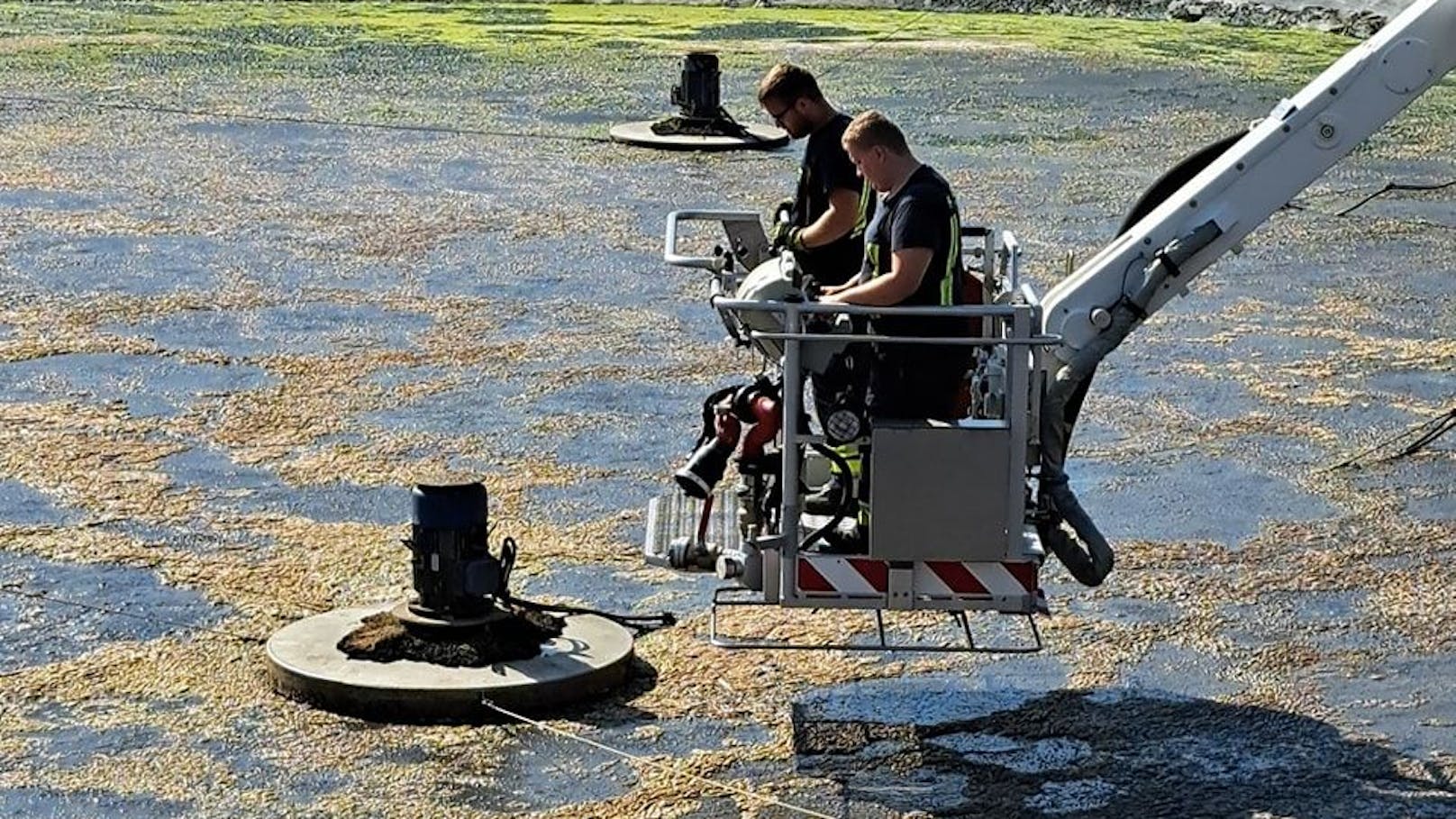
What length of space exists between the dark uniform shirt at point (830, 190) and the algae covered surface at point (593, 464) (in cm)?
142

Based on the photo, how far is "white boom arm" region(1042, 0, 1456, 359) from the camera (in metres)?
8.74

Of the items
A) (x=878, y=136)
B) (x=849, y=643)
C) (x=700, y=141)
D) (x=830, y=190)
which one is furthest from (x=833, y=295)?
(x=700, y=141)

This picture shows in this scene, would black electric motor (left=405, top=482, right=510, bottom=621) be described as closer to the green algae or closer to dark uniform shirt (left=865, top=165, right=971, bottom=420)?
dark uniform shirt (left=865, top=165, right=971, bottom=420)

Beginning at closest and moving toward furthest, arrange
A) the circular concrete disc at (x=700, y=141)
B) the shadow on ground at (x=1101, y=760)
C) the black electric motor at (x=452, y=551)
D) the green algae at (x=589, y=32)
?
1. the shadow on ground at (x=1101, y=760)
2. the black electric motor at (x=452, y=551)
3. the circular concrete disc at (x=700, y=141)
4. the green algae at (x=589, y=32)

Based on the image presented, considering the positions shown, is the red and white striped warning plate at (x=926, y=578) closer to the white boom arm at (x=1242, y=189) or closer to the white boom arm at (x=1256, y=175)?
the white boom arm at (x=1242, y=189)

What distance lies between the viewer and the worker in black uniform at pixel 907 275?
7941 millimetres

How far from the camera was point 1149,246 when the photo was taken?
28.8 ft

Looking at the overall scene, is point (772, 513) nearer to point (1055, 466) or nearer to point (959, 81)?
point (1055, 466)

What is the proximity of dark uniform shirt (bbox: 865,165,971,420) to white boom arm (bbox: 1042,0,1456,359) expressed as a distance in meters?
0.63

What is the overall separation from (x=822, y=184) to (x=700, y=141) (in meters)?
13.1

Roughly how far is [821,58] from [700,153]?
25.2ft

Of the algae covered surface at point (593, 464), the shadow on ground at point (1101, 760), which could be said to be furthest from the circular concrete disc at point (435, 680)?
the shadow on ground at point (1101, 760)

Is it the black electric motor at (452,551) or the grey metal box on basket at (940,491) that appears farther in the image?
the black electric motor at (452,551)

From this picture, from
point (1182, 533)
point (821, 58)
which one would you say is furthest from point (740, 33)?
point (1182, 533)
